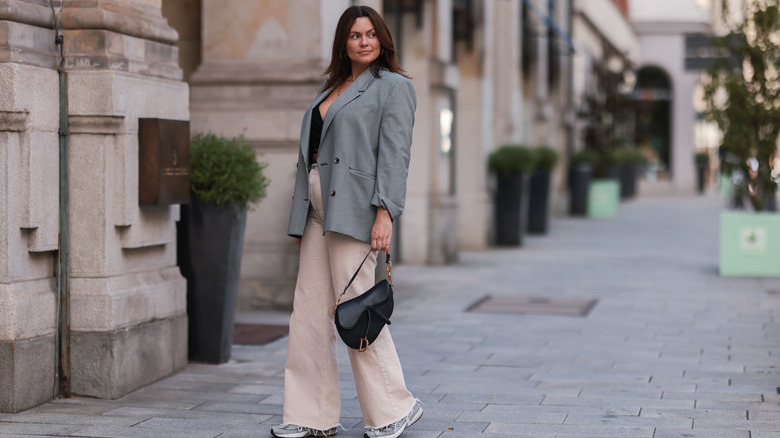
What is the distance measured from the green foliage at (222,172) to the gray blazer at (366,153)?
1981mm

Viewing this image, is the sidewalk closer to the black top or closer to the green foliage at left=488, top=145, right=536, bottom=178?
the black top

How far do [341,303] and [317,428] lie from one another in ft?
2.07

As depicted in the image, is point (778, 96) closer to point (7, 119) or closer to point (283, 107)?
point (283, 107)

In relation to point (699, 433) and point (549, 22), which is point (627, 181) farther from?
point (699, 433)

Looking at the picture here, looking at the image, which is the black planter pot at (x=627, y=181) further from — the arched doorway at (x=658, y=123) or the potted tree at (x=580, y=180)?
the potted tree at (x=580, y=180)

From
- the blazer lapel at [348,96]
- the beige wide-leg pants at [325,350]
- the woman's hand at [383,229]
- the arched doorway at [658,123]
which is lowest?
the beige wide-leg pants at [325,350]

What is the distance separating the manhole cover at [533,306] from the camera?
978 centimetres

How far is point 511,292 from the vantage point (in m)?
11.3

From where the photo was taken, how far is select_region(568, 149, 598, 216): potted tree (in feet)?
85.4

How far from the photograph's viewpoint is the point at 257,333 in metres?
8.35

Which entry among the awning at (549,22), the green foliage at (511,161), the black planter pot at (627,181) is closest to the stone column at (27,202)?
the green foliage at (511,161)

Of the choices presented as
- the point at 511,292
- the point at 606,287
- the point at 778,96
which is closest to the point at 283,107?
the point at 511,292

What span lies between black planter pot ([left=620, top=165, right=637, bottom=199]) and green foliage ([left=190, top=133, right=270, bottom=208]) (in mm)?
29522

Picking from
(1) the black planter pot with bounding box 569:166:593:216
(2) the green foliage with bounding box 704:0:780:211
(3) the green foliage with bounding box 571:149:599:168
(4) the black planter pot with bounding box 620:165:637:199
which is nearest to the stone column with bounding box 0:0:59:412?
(2) the green foliage with bounding box 704:0:780:211
